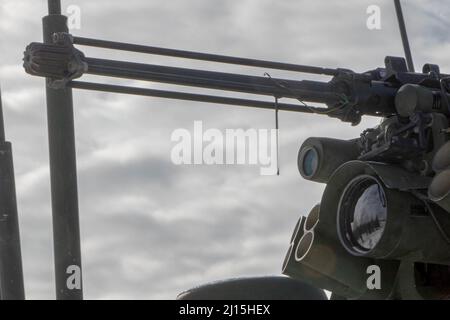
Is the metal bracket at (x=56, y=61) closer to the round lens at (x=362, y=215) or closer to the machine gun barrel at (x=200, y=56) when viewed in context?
the machine gun barrel at (x=200, y=56)

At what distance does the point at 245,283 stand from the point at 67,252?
5.57 feet

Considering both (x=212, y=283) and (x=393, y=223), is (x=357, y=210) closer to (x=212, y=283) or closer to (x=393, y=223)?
(x=393, y=223)

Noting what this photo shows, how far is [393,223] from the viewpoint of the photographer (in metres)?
6.63

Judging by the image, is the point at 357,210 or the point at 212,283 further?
the point at 357,210

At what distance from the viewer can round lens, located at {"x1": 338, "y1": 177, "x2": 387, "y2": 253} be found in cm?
678

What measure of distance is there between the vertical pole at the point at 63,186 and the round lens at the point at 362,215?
75.2 inches

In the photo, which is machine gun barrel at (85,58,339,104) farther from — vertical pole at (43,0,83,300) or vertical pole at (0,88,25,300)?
vertical pole at (0,88,25,300)

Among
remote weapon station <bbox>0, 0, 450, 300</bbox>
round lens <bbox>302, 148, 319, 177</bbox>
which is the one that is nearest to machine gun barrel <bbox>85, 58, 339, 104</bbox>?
remote weapon station <bbox>0, 0, 450, 300</bbox>

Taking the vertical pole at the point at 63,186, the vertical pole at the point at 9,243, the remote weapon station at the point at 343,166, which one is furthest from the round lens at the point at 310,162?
the vertical pole at the point at 9,243

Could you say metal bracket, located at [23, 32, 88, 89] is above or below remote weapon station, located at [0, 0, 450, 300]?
above

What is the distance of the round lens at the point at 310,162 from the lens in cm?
761
